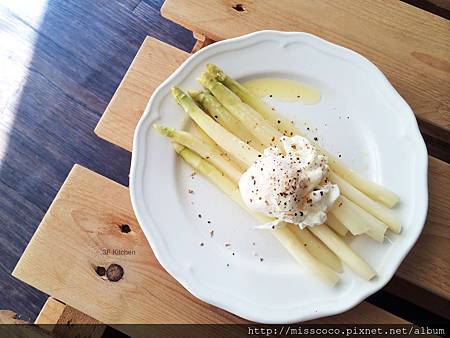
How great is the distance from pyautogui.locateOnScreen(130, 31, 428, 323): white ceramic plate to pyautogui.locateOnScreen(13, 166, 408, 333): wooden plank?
6 centimetres

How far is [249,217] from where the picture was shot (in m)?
1.15

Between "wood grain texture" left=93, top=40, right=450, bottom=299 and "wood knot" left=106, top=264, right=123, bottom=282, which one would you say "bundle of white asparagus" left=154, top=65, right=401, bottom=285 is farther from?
"wood knot" left=106, top=264, right=123, bottom=282

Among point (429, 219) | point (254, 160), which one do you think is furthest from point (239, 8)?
point (429, 219)

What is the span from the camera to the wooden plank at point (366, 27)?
1302mm

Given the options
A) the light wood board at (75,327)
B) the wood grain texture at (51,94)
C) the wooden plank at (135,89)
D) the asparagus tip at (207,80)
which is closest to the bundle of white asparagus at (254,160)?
the asparagus tip at (207,80)

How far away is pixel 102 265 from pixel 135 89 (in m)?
0.41

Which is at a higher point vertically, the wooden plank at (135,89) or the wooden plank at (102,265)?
the wooden plank at (135,89)

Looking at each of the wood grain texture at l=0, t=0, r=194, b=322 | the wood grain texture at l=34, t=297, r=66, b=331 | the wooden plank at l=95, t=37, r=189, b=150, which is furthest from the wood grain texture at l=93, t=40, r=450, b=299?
the wood grain texture at l=0, t=0, r=194, b=322

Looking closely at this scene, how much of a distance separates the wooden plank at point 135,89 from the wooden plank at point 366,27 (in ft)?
0.35

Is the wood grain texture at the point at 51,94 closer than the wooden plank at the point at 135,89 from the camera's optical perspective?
No

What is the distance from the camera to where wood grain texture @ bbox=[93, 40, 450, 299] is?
111 centimetres

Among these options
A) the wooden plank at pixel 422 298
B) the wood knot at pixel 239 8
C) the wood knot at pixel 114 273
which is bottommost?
the wood knot at pixel 114 273

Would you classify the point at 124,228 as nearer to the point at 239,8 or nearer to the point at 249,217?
the point at 249,217

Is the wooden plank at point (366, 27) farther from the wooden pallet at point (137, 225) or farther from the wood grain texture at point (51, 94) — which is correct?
the wood grain texture at point (51, 94)
